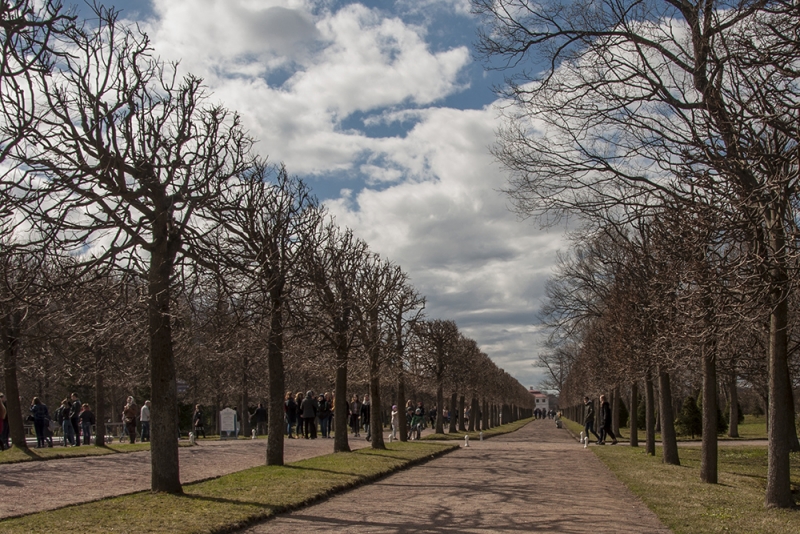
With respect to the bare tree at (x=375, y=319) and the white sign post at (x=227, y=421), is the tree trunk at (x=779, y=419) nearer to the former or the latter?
the bare tree at (x=375, y=319)

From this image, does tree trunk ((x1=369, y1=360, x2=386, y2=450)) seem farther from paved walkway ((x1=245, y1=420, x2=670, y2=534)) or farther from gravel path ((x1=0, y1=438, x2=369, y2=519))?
paved walkway ((x1=245, y1=420, x2=670, y2=534))

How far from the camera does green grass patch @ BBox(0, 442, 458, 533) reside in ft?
Answer: 31.6

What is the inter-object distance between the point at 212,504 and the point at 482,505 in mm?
4203

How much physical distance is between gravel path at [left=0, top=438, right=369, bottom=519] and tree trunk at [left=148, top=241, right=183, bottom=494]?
1.21 meters

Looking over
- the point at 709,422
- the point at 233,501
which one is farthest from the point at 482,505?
the point at 709,422

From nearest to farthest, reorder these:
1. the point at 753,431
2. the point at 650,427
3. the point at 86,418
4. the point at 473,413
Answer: the point at 650,427 → the point at 86,418 → the point at 753,431 → the point at 473,413

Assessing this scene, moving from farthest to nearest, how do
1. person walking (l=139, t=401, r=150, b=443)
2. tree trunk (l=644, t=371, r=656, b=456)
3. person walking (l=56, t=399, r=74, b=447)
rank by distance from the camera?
person walking (l=139, t=401, r=150, b=443) < person walking (l=56, t=399, r=74, b=447) < tree trunk (l=644, t=371, r=656, b=456)

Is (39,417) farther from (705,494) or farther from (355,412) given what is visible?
(705,494)

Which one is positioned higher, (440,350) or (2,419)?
(440,350)

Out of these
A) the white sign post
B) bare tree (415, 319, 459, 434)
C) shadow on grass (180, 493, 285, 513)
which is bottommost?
the white sign post

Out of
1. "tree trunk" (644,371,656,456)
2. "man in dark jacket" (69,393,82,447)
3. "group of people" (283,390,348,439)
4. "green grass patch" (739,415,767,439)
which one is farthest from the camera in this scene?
"green grass patch" (739,415,767,439)

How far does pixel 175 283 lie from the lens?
12.7 metres

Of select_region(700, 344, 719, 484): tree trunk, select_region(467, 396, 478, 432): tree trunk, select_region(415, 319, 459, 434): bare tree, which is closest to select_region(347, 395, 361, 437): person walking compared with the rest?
select_region(415, 319, 459, 434): bare tree

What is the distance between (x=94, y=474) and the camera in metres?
16.6
